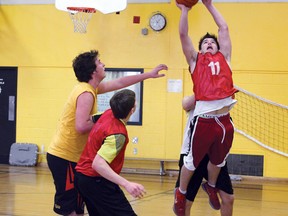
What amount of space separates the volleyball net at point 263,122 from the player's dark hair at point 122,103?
6.64 m

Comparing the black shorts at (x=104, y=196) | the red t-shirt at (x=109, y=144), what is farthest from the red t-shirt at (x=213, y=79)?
the black shorts at (x=104, y=196)

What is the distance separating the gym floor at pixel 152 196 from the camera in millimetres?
6344

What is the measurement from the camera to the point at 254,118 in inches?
385

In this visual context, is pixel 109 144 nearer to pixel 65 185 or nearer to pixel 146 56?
pixel 65 185

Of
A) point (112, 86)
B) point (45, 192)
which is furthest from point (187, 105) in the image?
point (45, 192)

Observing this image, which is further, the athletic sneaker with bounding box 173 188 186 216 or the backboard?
the backboard

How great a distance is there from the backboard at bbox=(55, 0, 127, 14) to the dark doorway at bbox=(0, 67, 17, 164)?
8.55 feet

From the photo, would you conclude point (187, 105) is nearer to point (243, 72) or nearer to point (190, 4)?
point (190, 4)

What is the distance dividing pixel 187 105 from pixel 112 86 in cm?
69

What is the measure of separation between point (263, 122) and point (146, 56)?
8.72 feet

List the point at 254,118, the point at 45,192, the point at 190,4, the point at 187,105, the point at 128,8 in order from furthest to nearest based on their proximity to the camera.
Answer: the point at 128,8, the point at 254,118, the point at 45,192, the point at 187,105, the point at 190,4

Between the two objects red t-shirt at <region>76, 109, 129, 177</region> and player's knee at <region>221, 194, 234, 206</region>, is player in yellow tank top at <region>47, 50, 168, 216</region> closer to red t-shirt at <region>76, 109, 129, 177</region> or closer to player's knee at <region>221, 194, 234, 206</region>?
red t-shirt at <region>76, 109, 129, 177</region>

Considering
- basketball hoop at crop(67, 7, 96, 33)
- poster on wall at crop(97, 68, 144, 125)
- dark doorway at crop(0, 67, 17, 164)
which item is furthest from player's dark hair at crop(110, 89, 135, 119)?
dark doorway at crop(0, 67, 17, 164)

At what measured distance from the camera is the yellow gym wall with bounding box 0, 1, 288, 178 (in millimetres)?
9812
